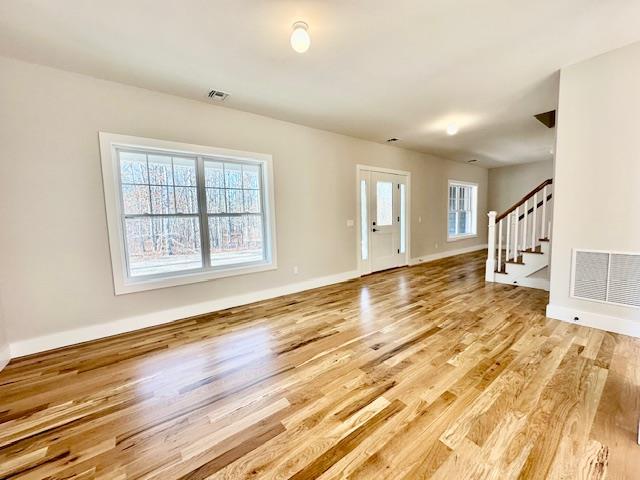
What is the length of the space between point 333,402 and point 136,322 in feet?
8.09

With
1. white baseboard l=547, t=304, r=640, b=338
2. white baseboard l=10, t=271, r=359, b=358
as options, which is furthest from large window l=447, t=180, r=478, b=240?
white baseboard l=10, t=271, r=359, b=358

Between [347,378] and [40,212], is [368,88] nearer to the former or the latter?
[347,378]

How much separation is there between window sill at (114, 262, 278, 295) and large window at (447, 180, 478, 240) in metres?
5.54

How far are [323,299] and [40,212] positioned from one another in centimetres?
317

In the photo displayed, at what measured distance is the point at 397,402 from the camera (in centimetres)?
170

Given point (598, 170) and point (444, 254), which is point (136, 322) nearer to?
point (598, 170)

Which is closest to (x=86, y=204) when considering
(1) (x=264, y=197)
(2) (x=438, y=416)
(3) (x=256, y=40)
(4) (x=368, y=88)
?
(1) (x=264, y=197)

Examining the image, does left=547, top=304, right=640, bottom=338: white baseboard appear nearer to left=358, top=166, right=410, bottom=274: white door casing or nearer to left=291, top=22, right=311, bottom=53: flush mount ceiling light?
left=358, top=166, right=410, bottom=274: white door casing

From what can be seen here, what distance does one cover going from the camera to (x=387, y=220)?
18.7 feet

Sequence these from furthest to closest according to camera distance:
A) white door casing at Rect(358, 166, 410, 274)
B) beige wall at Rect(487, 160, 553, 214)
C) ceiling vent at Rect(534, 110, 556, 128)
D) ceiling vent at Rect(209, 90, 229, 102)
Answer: beige wall at Rect(487, 160, 553, 214) → white door casing at Rect(358, 166, 410, 274) → ceiling vent at Rect(534, 110, 556, 128) → ceiling vent at Rect(209, 90, 229, 102)

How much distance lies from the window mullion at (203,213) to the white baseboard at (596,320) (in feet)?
13.4

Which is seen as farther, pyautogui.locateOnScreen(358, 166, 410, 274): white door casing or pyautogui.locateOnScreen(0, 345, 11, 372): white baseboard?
pyautogui.locateOnScreen(358, 166, 410, 274): white door casing

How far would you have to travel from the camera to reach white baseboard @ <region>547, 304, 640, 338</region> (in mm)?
2496

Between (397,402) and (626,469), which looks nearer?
(626,469)
